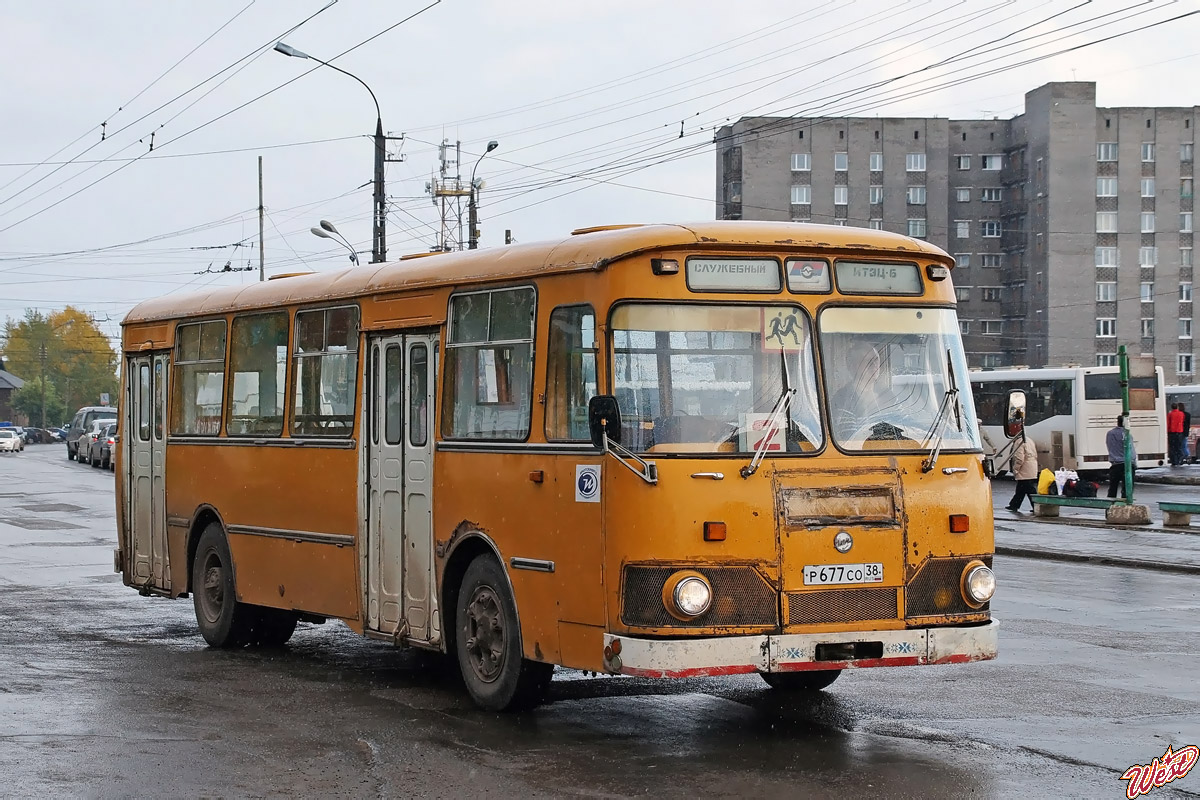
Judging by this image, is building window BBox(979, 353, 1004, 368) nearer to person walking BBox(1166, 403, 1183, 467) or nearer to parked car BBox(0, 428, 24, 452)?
person walking BBox(1166, 403, 1183, 467)

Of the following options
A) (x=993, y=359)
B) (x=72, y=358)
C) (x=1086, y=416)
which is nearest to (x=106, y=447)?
(x=1086, y=416)

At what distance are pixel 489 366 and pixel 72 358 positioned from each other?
6075 inches

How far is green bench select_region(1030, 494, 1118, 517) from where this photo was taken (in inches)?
1164

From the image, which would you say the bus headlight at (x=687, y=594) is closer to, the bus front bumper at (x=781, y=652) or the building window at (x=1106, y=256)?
the bus front bumper at (x=781, y=652)

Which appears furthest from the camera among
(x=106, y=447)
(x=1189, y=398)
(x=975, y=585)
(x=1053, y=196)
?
(x=1053, y=196)

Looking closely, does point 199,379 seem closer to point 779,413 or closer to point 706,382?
point 706,382

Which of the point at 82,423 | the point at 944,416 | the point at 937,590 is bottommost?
the point at 937,590

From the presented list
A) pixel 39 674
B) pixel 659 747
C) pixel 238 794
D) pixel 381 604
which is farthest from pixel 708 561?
pixel 39 674

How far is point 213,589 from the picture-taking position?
1354 cm

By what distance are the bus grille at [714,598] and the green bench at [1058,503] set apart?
2184 centimetres

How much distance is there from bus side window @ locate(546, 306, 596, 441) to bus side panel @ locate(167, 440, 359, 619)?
8.67 ft

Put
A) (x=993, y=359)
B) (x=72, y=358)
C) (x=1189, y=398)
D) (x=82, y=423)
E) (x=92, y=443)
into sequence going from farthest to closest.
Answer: (x=72, y=358)
(x=993, y=359)
(x=82, y=423)
(x=1189, y=398)
(x=92, y=443)

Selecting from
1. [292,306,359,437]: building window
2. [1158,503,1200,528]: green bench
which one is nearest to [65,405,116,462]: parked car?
[1158,503,1200,528]: green bench

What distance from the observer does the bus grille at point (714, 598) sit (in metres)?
8.39
